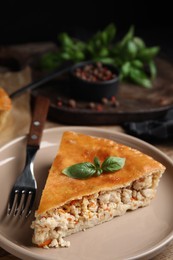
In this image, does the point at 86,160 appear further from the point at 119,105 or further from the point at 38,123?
the point at 119,105

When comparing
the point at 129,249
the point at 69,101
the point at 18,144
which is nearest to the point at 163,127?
the point at 69,101

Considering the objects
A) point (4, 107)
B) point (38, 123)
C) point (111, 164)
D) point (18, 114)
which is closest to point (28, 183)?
point (111, 164)

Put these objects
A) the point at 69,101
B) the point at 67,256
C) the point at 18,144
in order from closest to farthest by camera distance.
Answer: the point at 67,256
the point at 18,144
the point at 69,101

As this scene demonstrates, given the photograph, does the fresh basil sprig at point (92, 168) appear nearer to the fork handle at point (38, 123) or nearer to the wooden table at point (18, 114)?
the fork handle at point (38, 123)

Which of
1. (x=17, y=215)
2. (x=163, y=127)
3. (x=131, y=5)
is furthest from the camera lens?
(x=131, y=5)

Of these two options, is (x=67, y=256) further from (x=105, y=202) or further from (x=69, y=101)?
(x=69, y=101)

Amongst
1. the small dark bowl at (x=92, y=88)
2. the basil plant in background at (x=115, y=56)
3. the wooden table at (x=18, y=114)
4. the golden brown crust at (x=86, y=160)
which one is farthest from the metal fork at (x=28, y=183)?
the basil plant in background at (x=115, y=56)
